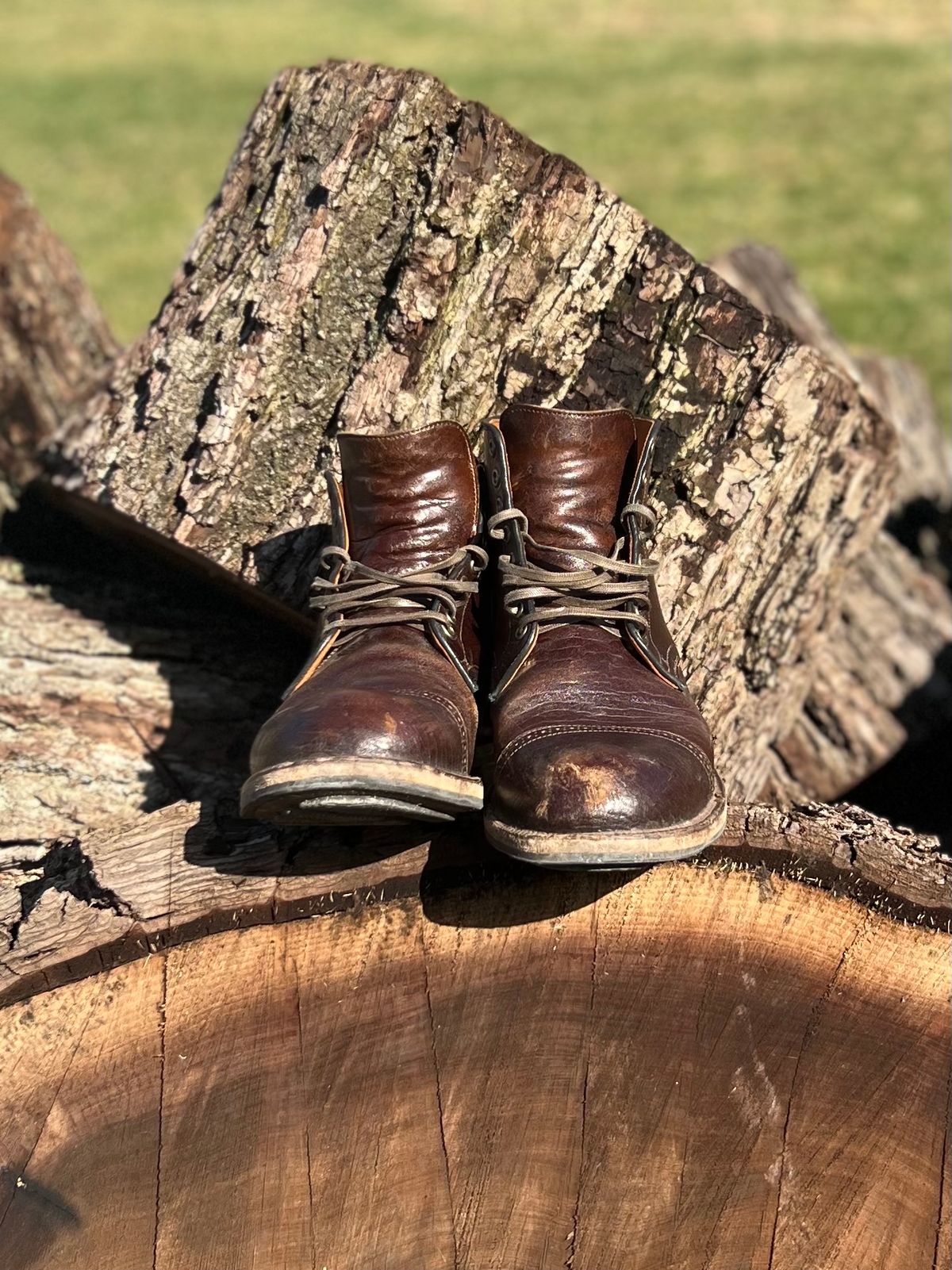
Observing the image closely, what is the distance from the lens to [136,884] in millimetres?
1738

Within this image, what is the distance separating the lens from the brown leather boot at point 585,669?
1.67 meters

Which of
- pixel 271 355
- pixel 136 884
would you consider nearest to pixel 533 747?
pixel 136 884

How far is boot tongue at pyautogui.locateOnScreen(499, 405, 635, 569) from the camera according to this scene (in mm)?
2125

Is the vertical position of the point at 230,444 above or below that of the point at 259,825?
above

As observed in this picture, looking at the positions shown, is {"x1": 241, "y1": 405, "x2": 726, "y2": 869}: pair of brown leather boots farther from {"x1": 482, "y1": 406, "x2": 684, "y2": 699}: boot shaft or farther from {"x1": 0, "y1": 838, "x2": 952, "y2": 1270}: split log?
{"x1": 0, "y1": 838, "x2": 952, "y2": 1270}: split log

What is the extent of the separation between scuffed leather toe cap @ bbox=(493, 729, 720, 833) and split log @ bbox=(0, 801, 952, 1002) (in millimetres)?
118

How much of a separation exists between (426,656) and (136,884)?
58 centimetres

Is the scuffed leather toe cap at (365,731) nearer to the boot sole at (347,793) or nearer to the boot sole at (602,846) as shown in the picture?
the boot sole at (347,793)

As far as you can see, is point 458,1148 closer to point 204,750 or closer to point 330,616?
point 330,616

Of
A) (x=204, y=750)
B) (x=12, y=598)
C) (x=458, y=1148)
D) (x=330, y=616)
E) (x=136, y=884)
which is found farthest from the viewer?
(x=12, y=598)

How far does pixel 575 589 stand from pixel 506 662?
170 millimetres

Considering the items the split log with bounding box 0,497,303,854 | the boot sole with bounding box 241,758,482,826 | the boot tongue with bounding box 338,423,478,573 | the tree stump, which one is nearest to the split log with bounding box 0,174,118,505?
the split log with bounding box 0,497,303,854

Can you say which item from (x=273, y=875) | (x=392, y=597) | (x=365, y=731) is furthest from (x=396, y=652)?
(x=273, y=875)

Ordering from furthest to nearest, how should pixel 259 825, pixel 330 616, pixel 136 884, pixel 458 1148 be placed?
pixel 330 616 < pixel 259 825 < pixel 136 884 < pixel 458 1148
